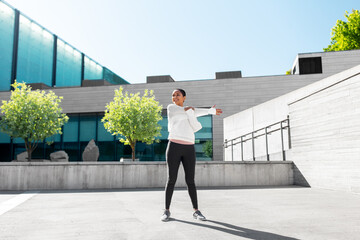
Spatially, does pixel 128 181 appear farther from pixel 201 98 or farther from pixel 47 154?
pixel 47 154

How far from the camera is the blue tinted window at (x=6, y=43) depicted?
24.6 meters

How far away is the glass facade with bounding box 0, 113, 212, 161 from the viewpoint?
72.6 feet

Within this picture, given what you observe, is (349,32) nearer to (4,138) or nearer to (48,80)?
(48,80)

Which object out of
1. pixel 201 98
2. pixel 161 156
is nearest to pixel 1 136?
pixel 161 156

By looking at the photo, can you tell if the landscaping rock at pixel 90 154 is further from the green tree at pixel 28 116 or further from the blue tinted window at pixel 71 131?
the blue tinted window at pixel 71 131

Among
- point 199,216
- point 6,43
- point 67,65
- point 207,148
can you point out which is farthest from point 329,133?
point 67,65

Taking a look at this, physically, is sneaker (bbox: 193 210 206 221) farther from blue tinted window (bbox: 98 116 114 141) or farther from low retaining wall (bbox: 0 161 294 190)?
blue tinted window (bbox: 98 116 114 141)

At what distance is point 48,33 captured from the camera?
1154 inches

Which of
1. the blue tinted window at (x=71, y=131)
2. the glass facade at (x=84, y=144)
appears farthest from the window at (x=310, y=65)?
the blue tinted window at (x=71, y=131)

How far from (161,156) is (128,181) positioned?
13336 millimetres

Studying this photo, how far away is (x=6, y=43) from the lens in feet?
82.1

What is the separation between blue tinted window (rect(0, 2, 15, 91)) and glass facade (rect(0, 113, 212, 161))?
189 inches

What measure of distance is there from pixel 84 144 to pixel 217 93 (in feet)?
36.6

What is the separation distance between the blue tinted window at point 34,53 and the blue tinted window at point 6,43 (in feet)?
2.90
